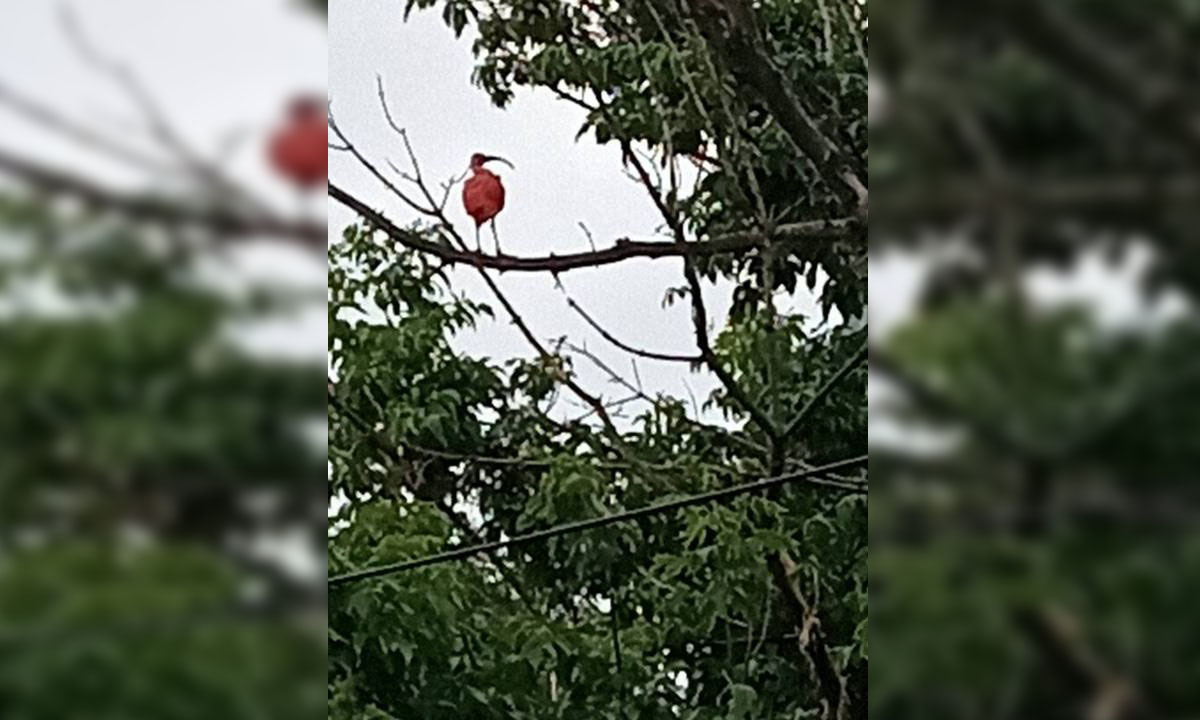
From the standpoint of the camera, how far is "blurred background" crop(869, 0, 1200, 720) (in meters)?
0.28

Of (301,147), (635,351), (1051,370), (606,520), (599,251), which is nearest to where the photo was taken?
(1051,370)

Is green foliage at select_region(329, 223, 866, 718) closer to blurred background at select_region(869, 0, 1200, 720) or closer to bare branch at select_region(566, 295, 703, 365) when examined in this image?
bare branch at select_region(566, 295, 703, 365)

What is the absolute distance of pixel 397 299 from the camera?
2.23 m

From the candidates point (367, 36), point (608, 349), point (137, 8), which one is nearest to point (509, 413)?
point (608, 349)

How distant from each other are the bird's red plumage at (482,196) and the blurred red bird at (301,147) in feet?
5.55

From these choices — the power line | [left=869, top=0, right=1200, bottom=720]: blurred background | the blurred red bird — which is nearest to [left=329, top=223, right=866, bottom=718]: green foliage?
the power line

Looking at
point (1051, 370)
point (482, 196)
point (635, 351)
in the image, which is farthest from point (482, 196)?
point (1051, 370)

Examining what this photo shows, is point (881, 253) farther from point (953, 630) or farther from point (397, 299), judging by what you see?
point (397, 299)

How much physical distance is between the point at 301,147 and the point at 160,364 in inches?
3.2

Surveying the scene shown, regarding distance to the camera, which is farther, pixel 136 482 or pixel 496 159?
pixel 496 159

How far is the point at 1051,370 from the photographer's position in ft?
0.94

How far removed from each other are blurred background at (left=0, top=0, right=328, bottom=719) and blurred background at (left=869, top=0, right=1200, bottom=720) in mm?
154

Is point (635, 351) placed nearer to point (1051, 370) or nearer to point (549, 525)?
point (549, 525)

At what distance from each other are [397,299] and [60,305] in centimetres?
187
